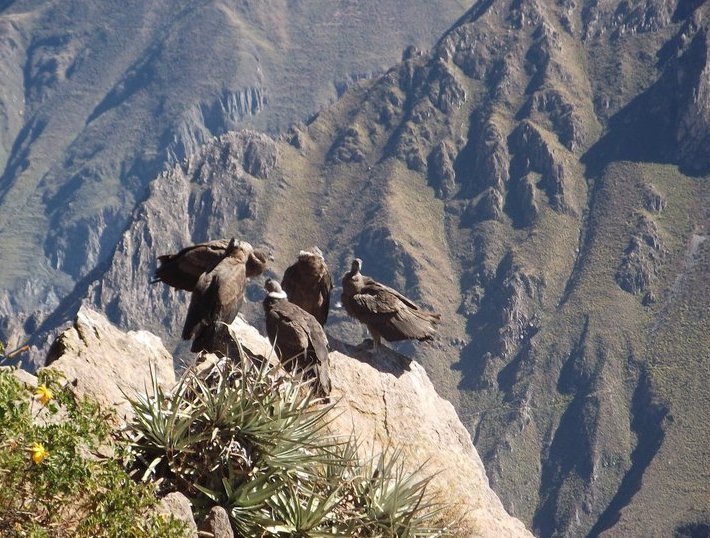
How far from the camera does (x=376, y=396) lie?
21.4m

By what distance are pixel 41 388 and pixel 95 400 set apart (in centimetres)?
280

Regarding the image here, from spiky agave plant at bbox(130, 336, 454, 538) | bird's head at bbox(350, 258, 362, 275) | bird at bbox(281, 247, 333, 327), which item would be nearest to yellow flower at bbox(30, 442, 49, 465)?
spiky agave plant at bbox(130, 336, 454, 538)

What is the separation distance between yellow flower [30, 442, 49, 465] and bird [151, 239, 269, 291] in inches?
396

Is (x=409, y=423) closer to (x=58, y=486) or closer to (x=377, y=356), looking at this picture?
(x=377, y=356)

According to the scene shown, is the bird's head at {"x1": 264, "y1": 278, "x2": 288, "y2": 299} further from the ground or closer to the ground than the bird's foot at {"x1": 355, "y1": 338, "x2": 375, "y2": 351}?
further from the ground

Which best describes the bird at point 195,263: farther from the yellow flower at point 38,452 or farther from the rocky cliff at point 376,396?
the yellow flower at point 38,452

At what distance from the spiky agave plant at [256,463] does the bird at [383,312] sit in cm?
817

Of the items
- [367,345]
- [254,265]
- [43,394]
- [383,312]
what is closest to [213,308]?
[254,265]

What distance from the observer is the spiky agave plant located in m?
14.4

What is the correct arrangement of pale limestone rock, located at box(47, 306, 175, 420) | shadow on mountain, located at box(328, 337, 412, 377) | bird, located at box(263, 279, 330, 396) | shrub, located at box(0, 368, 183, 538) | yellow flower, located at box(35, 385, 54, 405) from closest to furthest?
shrub, located at box(0, 368, 183, 538), yellow flower, located at box(35, 385, 54, 405), pale limestone rock, located at box(47, 306, 175, 420), bird, located at box(263, 279, 330, 396), shadow on mountain, located at box(328, 337, 412, 377)

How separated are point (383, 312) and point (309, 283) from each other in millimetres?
1755

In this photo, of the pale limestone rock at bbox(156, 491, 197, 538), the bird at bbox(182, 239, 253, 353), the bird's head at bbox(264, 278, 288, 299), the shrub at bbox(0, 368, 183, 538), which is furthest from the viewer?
the bird's head at bbox(264, 278, 288, 299)

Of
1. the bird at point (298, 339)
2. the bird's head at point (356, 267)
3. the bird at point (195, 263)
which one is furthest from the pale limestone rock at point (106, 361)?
the bird's head at point (356, 267)

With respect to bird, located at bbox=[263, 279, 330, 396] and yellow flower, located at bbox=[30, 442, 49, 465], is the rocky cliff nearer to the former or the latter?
bird, located at bbox=[263, 279, 330, 396]
